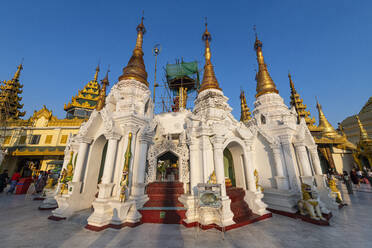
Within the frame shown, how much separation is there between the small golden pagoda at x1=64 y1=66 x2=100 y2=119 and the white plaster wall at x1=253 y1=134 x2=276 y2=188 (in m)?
27.5

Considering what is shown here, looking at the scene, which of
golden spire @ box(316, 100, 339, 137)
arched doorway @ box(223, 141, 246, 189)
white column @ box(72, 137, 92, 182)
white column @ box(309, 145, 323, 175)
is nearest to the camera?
white column @ box(72, 137, 92, 182)

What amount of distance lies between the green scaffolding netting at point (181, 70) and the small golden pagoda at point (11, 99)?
89.7ft

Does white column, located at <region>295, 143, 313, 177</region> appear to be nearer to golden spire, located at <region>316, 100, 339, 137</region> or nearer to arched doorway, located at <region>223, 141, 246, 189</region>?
arched doorway, located at <region>223, 141, 246, 189</region>

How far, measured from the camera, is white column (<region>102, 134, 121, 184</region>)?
6.97m

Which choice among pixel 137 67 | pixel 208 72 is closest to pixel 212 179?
pixel 208 72

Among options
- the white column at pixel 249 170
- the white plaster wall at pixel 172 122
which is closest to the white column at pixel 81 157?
the white plaster wall at pixel 172 122

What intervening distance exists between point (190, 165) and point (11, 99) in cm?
3866

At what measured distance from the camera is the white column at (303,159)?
28.1 ft

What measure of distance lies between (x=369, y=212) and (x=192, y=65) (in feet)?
73.2

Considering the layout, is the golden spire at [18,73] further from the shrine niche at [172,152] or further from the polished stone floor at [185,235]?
the shrine niche at [172,152]

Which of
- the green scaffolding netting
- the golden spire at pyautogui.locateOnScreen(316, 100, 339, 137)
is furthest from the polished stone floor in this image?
the golden spire at pyautogui.locateOnScreen(316, 100, 339, 137)

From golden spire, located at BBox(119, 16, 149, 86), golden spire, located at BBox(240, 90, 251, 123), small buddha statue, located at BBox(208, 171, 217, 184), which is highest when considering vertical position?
golden spire, located at BBox(240, 90, 251, 123)

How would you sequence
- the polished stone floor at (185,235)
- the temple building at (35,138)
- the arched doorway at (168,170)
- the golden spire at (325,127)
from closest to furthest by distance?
the polished stone floor at (185,235) < the arched doorway at (168,170) < the temple building at (35,138) < the golden spire at (325,127)

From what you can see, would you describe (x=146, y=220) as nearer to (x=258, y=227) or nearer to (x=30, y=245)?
(x=30, y=245)
